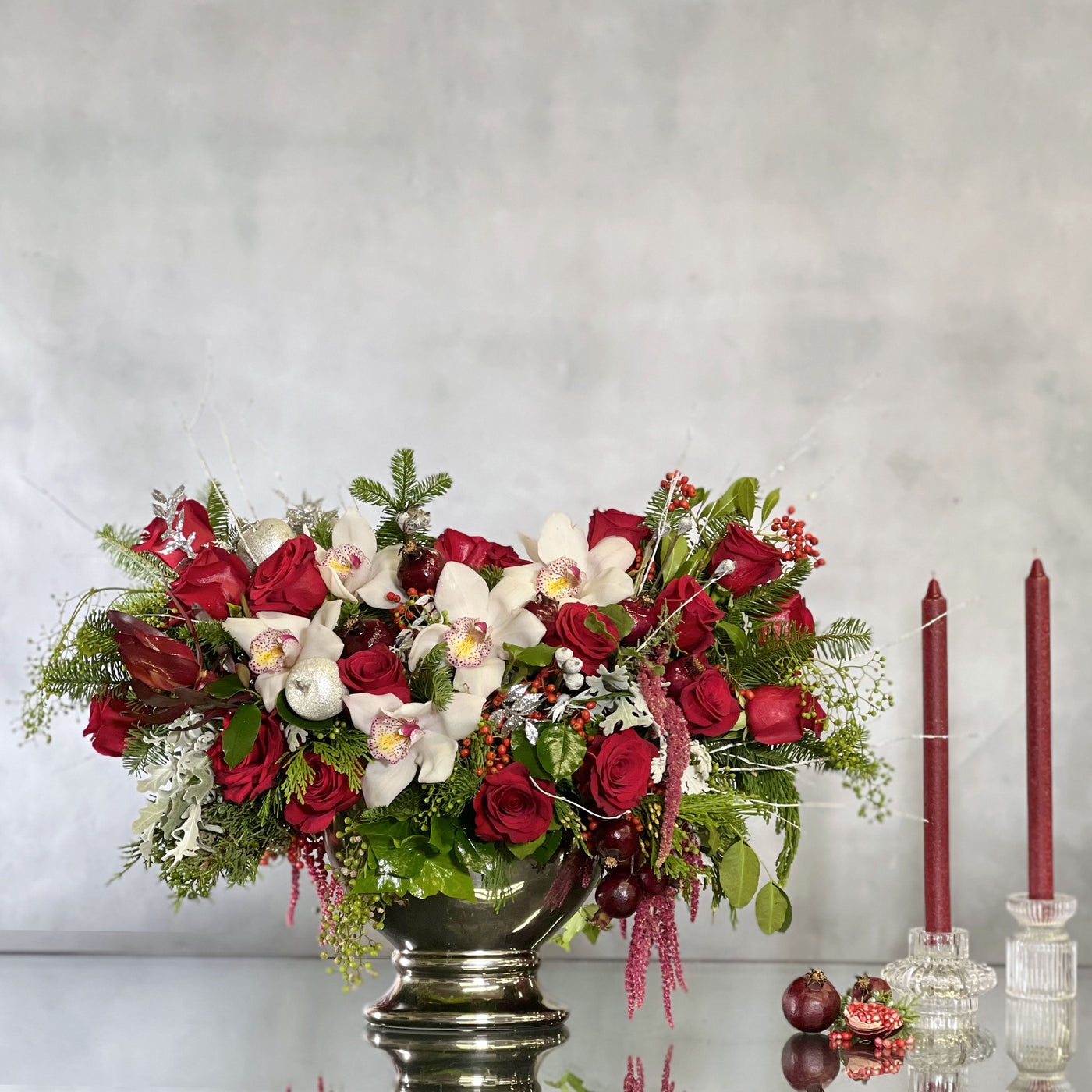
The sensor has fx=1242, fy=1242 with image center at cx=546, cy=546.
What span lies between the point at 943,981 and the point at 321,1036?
459 millimetres

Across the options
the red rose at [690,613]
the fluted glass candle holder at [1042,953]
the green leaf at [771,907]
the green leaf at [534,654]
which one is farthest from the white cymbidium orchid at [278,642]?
the fluted glass candle holder at [1042,953]

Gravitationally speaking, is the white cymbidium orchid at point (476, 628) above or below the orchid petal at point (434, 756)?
above

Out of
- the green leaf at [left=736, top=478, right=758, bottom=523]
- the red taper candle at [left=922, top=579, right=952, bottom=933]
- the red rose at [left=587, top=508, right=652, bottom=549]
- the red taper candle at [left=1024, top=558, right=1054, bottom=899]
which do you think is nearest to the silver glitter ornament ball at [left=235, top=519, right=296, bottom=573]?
the red rose at [left=587, top=508, right=652, bottom=549]

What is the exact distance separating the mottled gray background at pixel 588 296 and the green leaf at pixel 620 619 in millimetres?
681

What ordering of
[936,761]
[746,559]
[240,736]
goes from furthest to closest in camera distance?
[936,761] → [746,559] → [240,736]

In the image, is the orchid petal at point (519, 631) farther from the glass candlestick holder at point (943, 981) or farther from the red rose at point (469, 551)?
the glass candlestick holder at point (943, 981)

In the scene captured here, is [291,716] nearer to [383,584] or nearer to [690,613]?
[383,584]

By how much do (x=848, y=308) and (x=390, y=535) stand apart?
32.0 inches

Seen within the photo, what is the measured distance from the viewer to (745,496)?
872 millimetres

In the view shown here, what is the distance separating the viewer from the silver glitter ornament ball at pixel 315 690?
726mm

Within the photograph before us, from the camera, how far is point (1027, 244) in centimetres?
146

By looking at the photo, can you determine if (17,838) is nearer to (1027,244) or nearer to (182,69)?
(182,69)

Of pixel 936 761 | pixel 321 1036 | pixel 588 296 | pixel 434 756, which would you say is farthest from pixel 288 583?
pixel 588 296

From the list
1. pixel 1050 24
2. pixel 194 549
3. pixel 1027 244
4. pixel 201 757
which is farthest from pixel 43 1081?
pixel 1050 24
